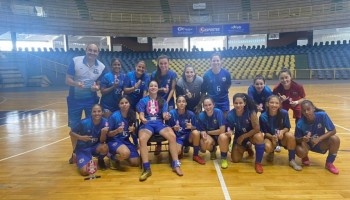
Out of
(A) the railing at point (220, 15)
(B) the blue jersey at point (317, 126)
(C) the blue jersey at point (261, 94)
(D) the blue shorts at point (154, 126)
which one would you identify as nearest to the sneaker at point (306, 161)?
(B) the blue jersey at point (317, 126)

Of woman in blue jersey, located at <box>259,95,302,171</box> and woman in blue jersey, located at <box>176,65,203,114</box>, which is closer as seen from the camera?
woman in blue jersey, located at <box>259,95,302,171</box>

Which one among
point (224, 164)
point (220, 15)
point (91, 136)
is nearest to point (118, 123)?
point (91, 136)

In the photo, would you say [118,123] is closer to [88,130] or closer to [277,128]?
[88,130]

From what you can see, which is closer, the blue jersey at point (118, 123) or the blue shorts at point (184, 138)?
the blue jersey at point (118, 123)

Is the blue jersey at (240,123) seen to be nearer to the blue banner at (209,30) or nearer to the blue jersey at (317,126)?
the blue jersey at (317,126)

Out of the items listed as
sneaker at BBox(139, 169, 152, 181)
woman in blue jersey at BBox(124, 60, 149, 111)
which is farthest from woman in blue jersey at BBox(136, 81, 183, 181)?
woman in blue jersey at BBox(124, 60, 149, 111)

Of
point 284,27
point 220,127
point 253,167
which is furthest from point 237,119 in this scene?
point 284,27

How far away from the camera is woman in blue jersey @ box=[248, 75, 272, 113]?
416 centimetres

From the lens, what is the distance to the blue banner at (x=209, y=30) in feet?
72.2

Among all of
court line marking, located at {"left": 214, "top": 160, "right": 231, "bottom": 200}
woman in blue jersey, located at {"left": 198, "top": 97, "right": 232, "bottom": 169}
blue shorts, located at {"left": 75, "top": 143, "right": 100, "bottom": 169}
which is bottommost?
court line marking, located at {"left": 214, "top": 160, "right": 231, "bottom": 200}

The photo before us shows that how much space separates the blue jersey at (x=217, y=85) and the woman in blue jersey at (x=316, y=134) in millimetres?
1223

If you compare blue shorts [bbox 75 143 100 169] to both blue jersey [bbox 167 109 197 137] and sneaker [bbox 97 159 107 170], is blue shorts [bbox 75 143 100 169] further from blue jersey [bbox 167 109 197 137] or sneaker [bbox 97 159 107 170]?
blue jersey [bbox 167 109 197 137]

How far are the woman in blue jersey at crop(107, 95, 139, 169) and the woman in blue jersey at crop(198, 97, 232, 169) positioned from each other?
97 cm

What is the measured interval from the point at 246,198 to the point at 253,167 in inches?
38.6
